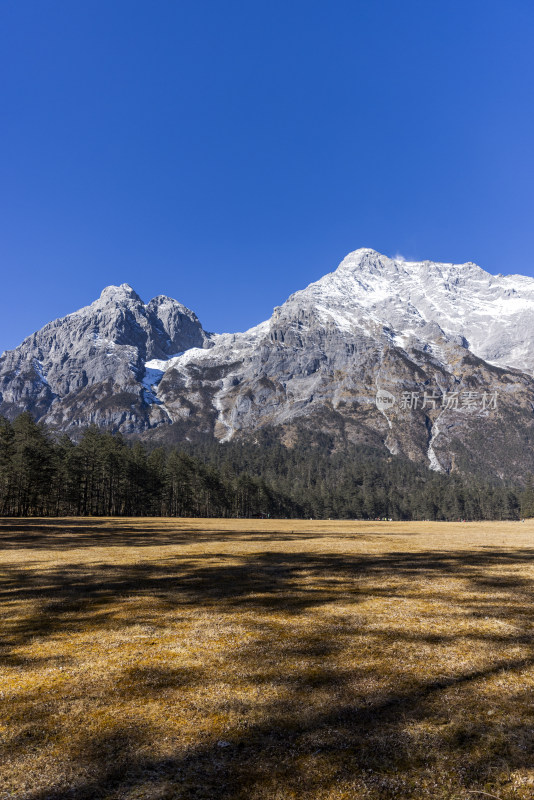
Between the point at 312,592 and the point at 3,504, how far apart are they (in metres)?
79.2

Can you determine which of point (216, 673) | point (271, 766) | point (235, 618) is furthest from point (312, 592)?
point (271, 766)

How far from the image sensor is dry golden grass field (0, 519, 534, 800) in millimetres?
4633

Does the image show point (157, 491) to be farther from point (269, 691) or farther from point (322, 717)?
point (322, 717)

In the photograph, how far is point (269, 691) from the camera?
6.72m

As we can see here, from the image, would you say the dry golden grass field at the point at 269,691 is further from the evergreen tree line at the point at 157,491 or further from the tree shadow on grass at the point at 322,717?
the evergreen tree line at the point at 157,491

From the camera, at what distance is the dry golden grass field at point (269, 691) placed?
15.2 feet

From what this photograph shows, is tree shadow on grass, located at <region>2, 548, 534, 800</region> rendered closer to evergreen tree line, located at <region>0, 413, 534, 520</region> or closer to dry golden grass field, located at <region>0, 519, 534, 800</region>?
dry golden grass field, located at <region>0, 519, 534, 800</region>

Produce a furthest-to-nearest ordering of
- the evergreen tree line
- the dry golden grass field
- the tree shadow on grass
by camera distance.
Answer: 1. the evergreen tree line
2. the dry golden grass field
3. the tree shadow on grass

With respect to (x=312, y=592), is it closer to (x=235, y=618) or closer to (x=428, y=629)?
(x=235, y=618)

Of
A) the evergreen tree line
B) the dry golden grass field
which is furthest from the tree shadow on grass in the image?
the evergreen tree line

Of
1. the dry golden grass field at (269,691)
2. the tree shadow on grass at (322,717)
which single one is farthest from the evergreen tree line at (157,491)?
the tree shadow on grass at (322,717)

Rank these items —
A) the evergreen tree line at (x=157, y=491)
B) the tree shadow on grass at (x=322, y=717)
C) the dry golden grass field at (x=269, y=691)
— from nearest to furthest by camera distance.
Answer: the tree shadow on grass at (x=322, y=717), the dry golden grass field at (x=269, y=691), the evergreen tree line at (x=157, y=491)

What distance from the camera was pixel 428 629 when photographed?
384 inches

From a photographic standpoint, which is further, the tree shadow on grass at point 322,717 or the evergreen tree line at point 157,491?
the evergreen tree line at point 157,491
